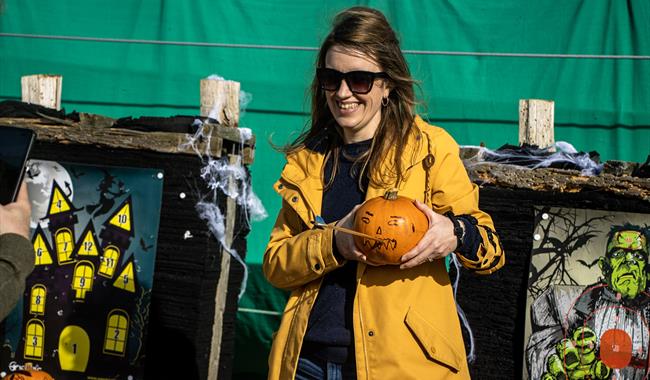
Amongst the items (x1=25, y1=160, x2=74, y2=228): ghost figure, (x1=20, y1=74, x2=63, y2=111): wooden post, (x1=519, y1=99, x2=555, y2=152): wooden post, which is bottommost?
(x1=25, y1=160, x2=74, y2=228): ghost figure

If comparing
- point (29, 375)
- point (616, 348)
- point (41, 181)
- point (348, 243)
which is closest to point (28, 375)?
point (29, 375)

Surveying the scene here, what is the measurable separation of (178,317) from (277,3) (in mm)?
2543

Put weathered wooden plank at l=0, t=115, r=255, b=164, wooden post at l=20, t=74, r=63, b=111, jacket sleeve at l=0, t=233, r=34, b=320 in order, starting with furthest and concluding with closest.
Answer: wooden post at l=20, t=74, r=63, b=111 < weathered wooden plank at l=0, t=115, r=255, b=164 < jacket sleeve at l=0, t=233, r=34, b=320

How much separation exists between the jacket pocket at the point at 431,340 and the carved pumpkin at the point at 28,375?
2.78 meters

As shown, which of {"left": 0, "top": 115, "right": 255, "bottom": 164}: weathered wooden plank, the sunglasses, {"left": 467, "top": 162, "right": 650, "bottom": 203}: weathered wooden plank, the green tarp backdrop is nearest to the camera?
the sunglasses

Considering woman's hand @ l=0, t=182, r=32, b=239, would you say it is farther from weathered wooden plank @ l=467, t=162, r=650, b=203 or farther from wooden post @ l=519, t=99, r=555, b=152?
wooden post @ l=519, t=99, r=555, b=152

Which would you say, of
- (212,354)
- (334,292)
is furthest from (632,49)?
(334,292)

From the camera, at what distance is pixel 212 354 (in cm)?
473

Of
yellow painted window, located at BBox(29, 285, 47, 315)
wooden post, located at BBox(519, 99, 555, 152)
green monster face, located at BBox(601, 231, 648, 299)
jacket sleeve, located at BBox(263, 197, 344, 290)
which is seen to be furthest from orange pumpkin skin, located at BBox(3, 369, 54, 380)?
green monster face, located at BBox(601, 231, 648, 299)

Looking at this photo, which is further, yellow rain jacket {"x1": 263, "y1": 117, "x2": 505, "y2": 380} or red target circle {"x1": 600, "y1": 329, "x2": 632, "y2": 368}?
red target circle {"x1": 600, "y1": 329, "x2": 632, "y2": 368}

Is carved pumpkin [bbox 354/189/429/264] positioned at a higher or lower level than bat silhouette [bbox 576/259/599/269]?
lower

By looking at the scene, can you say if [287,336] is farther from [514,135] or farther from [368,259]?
[514,135]

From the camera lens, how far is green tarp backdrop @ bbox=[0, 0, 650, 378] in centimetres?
577

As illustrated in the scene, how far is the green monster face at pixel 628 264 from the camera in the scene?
4.20 m
